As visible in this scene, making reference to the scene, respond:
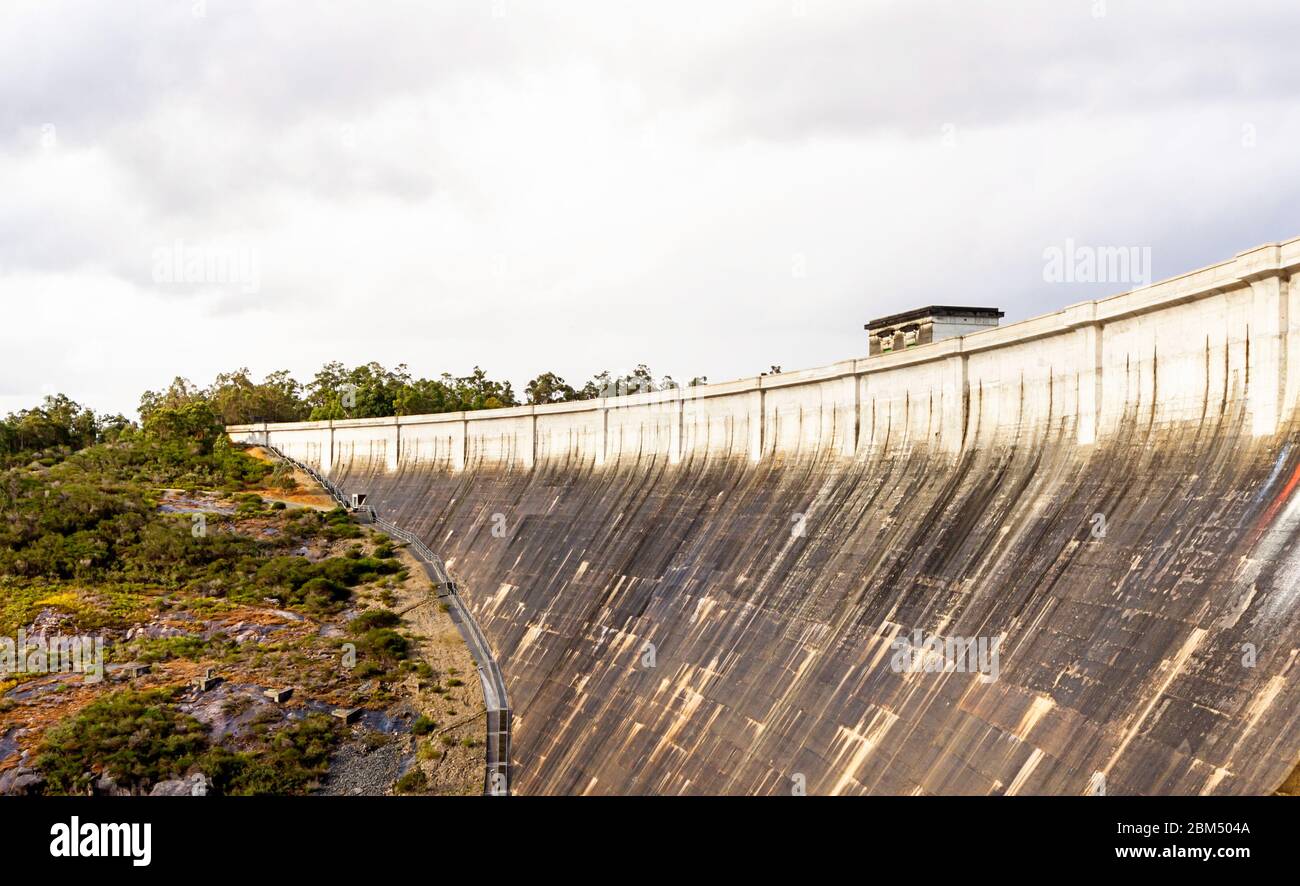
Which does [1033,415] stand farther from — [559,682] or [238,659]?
[238,659]

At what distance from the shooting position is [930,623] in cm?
2177

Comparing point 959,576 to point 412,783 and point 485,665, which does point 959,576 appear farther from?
point 485,665

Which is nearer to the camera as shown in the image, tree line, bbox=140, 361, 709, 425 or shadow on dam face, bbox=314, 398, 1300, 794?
shadow on dam face, bbox=314, 398, 1300, 794

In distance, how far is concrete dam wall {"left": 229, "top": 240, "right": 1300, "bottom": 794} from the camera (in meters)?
15.5

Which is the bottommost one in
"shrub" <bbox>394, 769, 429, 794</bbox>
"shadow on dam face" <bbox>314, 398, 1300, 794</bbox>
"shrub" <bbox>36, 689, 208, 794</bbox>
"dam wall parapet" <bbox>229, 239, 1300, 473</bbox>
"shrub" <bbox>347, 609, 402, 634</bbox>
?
"shrub" <bbox>394, 769, 429, 794</bbox>

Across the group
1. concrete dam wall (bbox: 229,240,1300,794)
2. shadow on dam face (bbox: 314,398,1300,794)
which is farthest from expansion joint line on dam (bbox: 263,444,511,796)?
shadow on dam face (bbox: 314,398,1300,794)

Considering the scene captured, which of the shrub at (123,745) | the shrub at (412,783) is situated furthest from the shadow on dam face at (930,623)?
the shrub at (123,745)

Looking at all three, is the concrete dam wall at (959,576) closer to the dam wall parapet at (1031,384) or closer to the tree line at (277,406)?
the dam wall parapet at (1031,384)

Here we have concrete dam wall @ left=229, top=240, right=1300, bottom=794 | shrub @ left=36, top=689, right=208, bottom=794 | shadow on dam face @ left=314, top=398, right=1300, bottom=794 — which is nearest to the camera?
shadow on dam face @ left=314, top=398, right=1300, bottom=794

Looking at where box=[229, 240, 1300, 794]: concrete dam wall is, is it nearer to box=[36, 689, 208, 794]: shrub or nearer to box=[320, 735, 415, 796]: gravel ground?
box=[320, 735, 415, 796]: gravel ground

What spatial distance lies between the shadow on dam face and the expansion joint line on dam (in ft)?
2.58

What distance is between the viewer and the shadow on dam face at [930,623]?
15.0 meters

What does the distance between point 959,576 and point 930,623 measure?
1.25 metres
